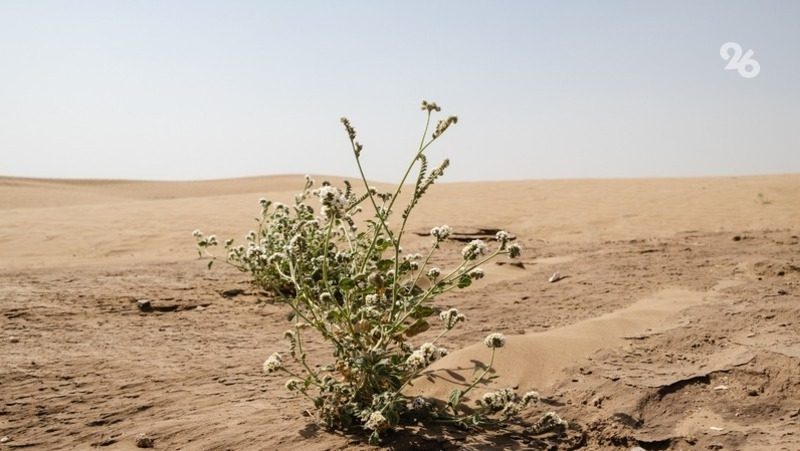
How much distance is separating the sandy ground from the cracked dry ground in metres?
0.01

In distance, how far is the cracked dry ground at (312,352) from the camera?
2799 millimetres

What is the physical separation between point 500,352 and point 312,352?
129cm

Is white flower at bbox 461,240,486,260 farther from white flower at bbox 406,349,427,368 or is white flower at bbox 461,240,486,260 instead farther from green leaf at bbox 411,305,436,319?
white flower at bbox 406,349,427,368

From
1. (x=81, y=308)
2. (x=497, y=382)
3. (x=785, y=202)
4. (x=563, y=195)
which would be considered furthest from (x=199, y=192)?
(x=497, y=382)

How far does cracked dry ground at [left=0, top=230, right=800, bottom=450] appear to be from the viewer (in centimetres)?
280

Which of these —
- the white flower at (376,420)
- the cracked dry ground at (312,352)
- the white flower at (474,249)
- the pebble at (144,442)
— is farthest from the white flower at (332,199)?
the pebble at (144,442)

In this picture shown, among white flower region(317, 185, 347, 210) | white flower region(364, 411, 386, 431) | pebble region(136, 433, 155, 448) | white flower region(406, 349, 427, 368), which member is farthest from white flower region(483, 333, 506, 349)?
pebble region(136, 433, 155, 448)

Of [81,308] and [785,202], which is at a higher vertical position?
[785,202]

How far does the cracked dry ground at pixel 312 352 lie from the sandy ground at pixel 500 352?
12mm

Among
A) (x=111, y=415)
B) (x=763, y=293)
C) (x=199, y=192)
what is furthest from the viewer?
(x=199, y=192)

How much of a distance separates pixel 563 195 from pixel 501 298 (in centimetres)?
1152

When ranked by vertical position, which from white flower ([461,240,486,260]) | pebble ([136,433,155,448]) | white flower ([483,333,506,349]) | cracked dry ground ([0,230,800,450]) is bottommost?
pebble ([136,433,155,448])

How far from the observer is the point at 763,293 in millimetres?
5031

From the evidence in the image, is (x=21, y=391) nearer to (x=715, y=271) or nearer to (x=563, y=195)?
(x=715, y=271)
